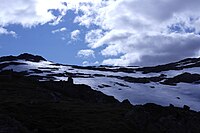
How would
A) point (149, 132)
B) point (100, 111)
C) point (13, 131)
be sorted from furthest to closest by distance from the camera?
point (100, 111) → point (149, 132) → point (13, 131)

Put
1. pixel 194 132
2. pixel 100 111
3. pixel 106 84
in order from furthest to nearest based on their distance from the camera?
1. pixel 106 84
2. pixel 100 111
3. pixel 194 132

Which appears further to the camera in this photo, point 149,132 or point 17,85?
point 17,85

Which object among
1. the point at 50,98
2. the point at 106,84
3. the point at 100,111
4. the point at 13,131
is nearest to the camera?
the point at 13,131

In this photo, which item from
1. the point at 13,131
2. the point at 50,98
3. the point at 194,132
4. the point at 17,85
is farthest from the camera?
the point at 17,85

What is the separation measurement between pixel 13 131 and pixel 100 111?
39.2 metres

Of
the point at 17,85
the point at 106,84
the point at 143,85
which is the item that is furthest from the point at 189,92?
the point at 17,85

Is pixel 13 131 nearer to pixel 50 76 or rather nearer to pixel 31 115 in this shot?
pixel 31 115

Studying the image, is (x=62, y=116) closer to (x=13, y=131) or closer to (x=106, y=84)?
(x=13, y=131)

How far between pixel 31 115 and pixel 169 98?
374ft

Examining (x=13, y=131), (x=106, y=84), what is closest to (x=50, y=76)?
(x=106, y=84)

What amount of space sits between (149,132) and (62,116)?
14.2 meters

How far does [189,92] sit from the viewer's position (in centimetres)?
19275

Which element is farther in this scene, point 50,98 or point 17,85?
point 17,85

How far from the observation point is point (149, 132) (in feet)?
214
